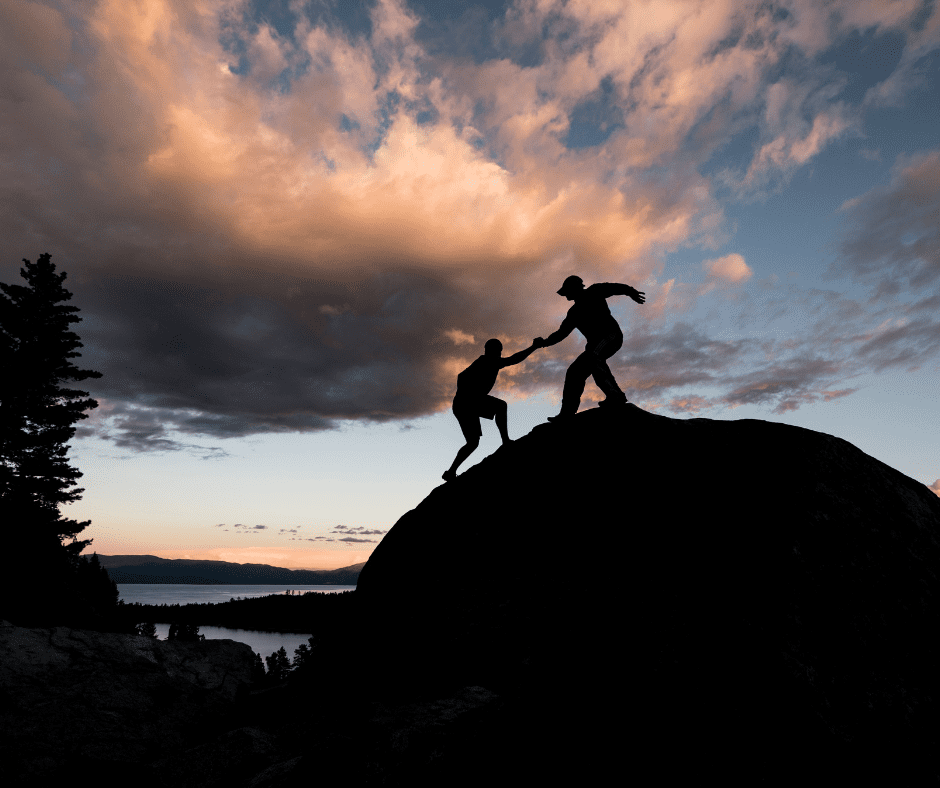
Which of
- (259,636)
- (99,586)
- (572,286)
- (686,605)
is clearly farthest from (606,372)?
(259,636)

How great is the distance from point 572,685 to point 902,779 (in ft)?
8.34

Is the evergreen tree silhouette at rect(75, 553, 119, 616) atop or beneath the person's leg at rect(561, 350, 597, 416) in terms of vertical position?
beneath

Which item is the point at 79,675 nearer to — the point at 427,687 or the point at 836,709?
the point at 427,687

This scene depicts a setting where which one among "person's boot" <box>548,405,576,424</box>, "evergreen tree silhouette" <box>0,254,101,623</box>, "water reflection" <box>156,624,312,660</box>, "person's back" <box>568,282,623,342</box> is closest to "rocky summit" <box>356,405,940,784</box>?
"person's boot" <box>548,405,576,424</box>

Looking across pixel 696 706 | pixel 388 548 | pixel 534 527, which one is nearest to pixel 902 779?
pixel 696 706

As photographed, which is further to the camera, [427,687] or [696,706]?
[427,687]

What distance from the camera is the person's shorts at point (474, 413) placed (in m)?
9.92

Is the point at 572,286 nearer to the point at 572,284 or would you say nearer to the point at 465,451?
the point at 572,284

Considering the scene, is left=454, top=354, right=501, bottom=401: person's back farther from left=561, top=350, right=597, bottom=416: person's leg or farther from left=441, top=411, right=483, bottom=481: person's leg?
left=561, top=350, right=597, bottom=416: person's leg

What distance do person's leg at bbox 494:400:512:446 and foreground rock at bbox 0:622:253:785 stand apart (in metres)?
6.57

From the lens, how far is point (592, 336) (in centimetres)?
854

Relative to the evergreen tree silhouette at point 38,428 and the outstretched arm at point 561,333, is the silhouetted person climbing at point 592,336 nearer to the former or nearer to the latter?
the outstretched arm at point 561,333

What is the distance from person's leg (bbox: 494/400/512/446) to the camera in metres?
9.80

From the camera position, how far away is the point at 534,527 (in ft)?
23.5
